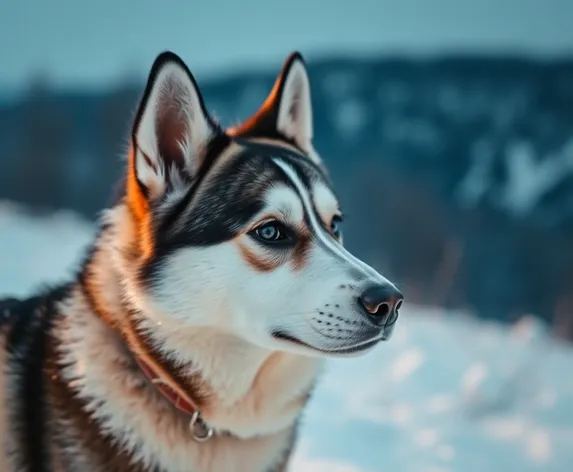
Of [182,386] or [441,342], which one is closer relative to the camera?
[182,386]

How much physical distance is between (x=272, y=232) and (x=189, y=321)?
0.41m

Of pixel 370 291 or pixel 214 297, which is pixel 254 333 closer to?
pixel 214 297

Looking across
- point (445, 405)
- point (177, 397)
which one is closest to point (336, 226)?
point (177, 397)

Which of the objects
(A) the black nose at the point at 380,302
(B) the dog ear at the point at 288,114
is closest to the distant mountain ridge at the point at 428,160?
(B) the dog ear at the point at 288,114

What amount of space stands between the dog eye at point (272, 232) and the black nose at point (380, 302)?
1.19ft

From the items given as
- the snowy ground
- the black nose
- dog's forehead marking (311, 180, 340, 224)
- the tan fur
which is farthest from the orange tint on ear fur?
the black nose

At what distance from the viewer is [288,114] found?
263 centimetres

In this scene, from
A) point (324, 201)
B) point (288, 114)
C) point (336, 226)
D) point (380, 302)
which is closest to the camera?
point (380, 302)

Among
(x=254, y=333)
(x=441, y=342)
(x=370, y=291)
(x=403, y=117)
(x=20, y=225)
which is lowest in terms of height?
(x=403, y=117)

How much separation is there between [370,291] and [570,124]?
155 ft

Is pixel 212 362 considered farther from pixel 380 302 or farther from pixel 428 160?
pixel 428 160

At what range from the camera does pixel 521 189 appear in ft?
121

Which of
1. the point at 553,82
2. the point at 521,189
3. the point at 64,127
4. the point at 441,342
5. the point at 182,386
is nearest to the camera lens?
the point at 182,386

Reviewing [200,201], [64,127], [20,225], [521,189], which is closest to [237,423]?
[200,201]
